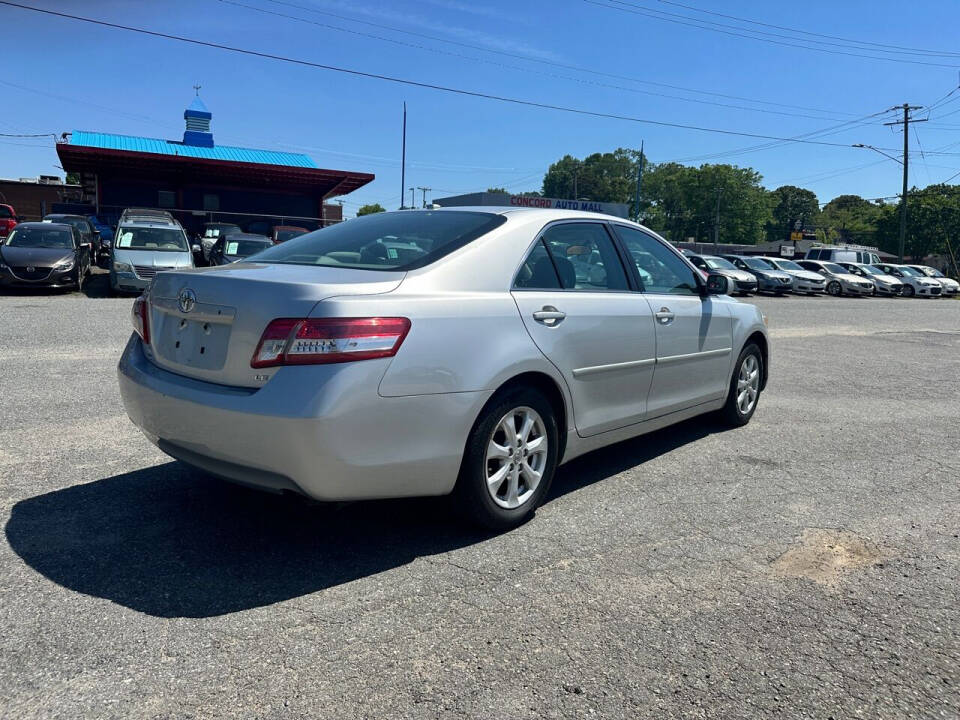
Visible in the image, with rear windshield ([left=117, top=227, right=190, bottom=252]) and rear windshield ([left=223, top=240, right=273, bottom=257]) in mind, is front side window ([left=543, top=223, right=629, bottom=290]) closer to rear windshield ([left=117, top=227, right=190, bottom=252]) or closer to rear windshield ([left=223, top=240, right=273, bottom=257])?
rear windshield ([left=117, top=227, right=190, bottom=252])

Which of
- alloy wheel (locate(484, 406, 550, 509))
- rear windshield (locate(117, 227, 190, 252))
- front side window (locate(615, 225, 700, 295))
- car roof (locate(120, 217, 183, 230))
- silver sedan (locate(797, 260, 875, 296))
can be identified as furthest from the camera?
silver sedan (locate(797, 260, 875, 296))

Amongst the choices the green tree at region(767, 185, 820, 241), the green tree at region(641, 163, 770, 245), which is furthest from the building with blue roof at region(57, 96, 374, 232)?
the green tree at region(767, 185, 820, 241)

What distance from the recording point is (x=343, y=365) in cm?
306

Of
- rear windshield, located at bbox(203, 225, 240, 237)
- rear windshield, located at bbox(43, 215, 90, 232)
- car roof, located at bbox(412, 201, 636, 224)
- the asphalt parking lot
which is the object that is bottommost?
the asphalt parking lot

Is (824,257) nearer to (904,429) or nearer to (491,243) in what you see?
(904,429)

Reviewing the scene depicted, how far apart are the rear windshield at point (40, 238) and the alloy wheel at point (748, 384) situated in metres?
15.3

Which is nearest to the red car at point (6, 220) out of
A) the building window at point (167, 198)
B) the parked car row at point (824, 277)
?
the building window at point (167, 198)

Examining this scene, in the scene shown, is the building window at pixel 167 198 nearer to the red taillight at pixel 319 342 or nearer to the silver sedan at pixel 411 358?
the silver sedan at pixel 411 358

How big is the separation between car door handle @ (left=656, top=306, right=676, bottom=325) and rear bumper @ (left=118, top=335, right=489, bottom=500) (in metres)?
1.75

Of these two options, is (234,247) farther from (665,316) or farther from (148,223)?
(665,316)

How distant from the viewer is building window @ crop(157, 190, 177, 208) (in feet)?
113

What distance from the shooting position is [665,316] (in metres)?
4.86

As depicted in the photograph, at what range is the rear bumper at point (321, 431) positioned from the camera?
303 cm

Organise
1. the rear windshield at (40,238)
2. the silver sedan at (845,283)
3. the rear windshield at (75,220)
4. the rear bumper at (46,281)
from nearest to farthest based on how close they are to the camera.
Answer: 1. the rear bumper at (46,281)
2. the rear windshield at (40,238)
3. the rear windshield at (75,220)
4. the silver sedan at (845,283)
